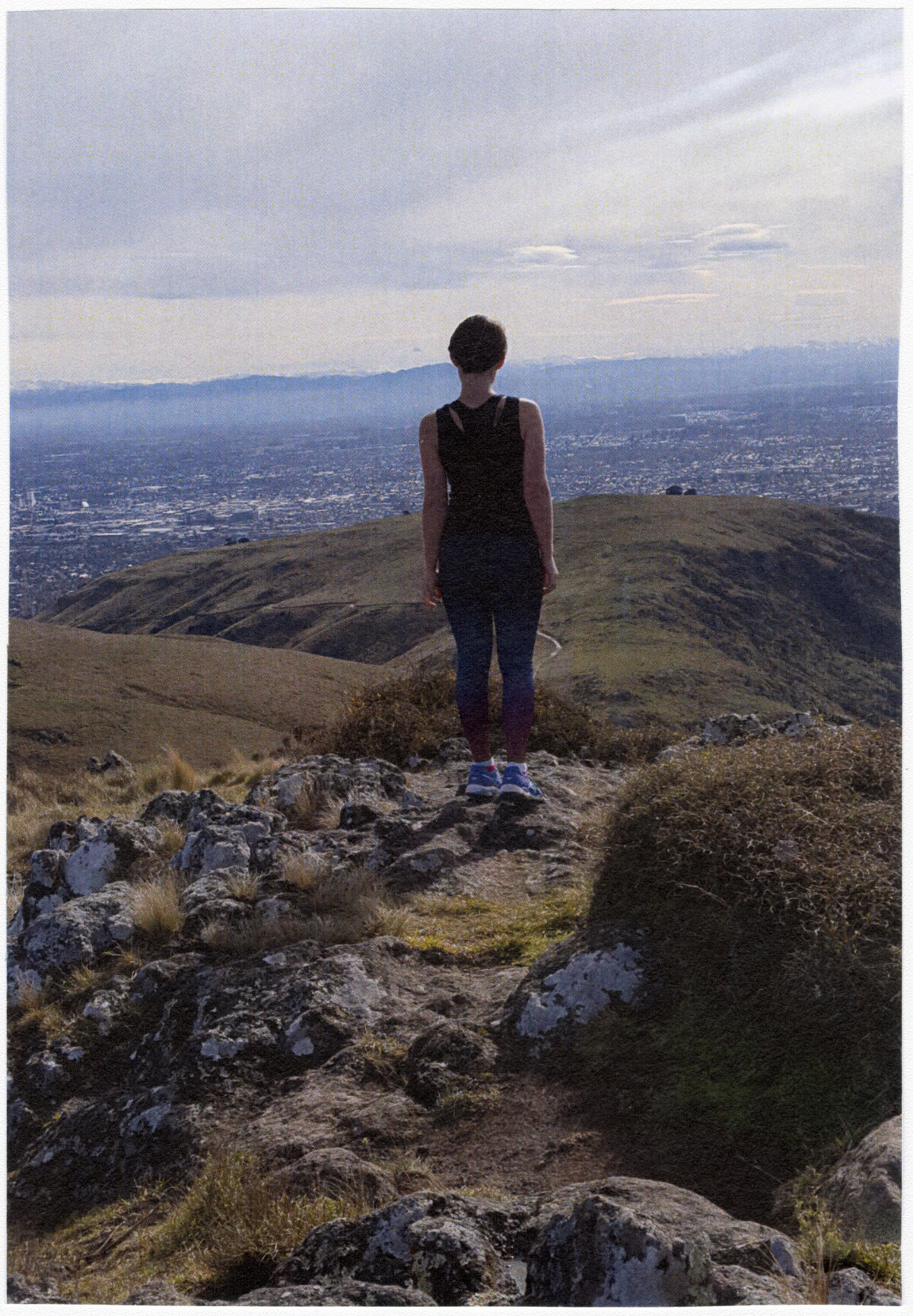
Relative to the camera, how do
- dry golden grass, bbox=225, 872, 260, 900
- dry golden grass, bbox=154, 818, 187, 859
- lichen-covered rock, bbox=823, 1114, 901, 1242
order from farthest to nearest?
dry golden grass, bbox=154, 818, 187, 859 < dry golden grass, bbox=225, 872, 260, 900 < lichen-covered rock, bbox=823, 1114, 901, 1242

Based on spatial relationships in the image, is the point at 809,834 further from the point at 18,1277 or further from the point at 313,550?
the point at 313,550

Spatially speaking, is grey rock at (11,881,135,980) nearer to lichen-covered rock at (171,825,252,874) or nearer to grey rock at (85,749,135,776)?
lichen-covered rock at (171,825,252,874)

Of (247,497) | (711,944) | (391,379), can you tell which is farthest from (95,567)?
(711,944)

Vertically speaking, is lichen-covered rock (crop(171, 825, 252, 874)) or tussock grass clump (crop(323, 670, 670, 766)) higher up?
tussock grass clump (crop(323, 670, 670, 766))

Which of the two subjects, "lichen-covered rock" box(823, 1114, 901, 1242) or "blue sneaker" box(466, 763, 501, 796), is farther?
"blue sneaker" box(466, 763, 501, 796)

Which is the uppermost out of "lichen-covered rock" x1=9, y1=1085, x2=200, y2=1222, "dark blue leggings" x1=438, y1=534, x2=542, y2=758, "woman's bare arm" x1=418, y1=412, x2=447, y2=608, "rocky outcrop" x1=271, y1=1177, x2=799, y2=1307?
"woman's bare arm" x1=418, y1=412, x2=447, y2=608

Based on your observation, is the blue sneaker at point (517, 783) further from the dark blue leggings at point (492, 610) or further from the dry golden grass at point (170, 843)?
the dry golden grass at point (170, 843)

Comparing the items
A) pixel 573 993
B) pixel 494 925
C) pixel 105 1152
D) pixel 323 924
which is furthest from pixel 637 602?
pixel 105 1152

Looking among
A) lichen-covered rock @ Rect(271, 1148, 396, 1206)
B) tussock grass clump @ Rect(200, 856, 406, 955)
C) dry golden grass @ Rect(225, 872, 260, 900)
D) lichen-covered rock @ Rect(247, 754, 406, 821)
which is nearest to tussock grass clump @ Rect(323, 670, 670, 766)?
lichen-covered rock @ Rect(247, 754, 406, 821)
